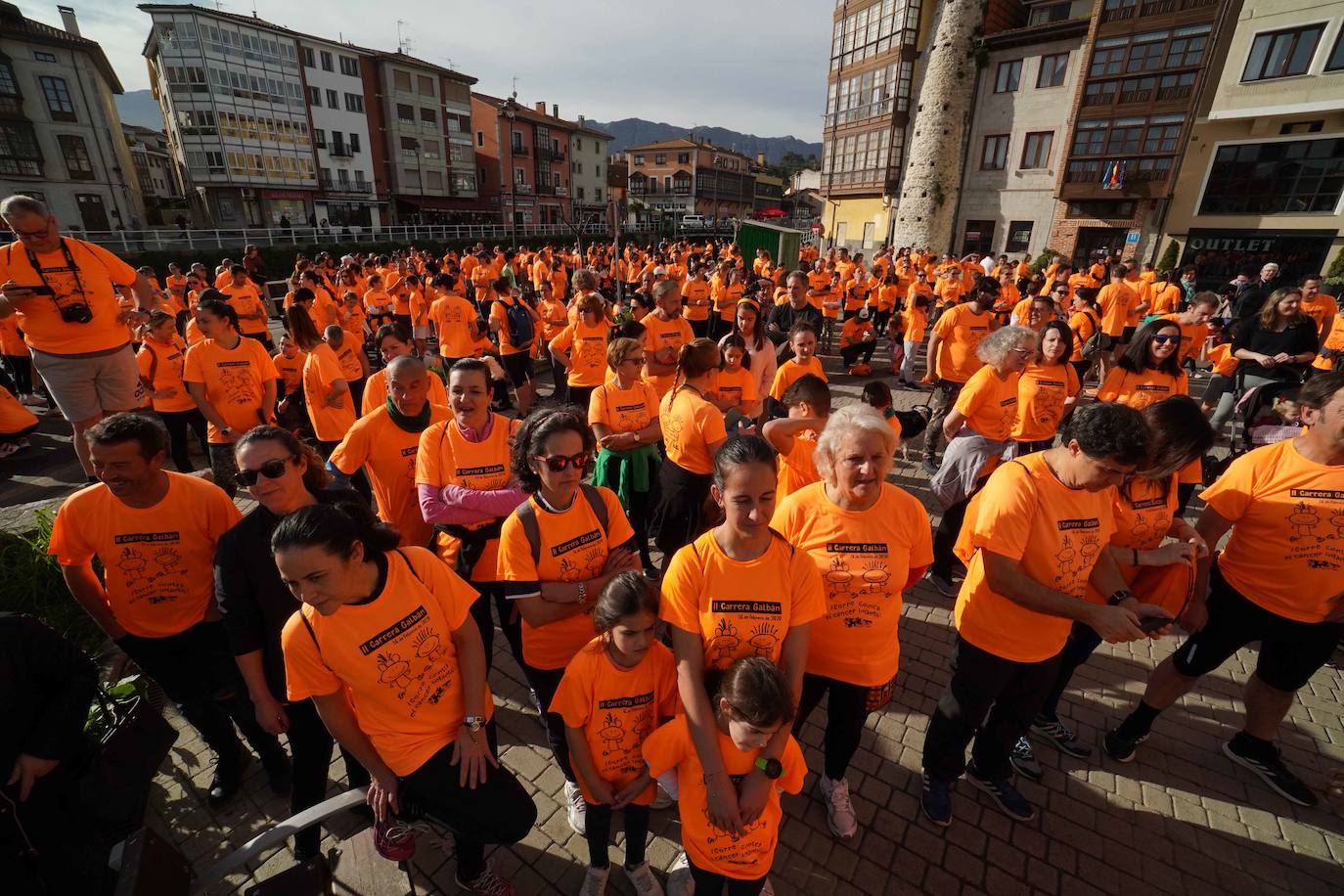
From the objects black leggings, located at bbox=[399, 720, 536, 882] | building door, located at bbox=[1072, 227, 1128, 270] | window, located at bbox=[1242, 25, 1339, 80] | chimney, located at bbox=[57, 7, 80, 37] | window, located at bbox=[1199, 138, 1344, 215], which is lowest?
black leggings, located at bbox=[399, 720, 536, 882]

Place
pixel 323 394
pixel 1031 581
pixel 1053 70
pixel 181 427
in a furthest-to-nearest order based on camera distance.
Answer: pixel 1053 70 → pixel 181 427 → pixel 323 394 → pixel 1031 581

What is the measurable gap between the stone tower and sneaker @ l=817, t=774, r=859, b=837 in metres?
32.5

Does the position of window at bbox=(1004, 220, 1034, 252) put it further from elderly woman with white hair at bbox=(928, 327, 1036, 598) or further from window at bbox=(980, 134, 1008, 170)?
elderly woman with white hair at bbox=(928, 327, 1036, 598)

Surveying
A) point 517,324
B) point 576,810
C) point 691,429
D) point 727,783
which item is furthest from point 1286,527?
point 517,324

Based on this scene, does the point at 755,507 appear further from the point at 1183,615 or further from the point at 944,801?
the point at 1183,615

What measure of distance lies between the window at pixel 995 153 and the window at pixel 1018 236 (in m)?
2.99

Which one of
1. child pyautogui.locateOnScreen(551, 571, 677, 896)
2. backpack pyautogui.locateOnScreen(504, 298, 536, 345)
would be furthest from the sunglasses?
backpack pyautogui.locateOnScreen(504, 298, 536, 345)

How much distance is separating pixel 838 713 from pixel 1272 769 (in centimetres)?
276

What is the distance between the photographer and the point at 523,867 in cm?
292

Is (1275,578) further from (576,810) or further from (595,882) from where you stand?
(576,810)

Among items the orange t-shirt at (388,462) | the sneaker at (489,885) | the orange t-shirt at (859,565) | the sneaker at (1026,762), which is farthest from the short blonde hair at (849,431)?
the orange t-shirt at (388,462)

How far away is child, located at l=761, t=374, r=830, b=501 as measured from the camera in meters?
3.65

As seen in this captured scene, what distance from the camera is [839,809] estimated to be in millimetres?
3064

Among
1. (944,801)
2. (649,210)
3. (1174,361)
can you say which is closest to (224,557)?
(944,801)
